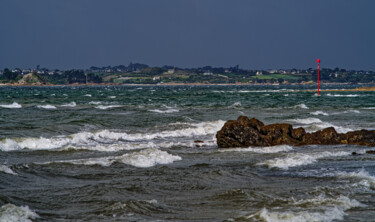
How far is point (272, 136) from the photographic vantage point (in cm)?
1947

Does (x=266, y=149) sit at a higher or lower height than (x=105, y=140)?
higher

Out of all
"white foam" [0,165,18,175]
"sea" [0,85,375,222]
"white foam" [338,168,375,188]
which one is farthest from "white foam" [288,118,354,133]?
"white foam" [0,165,18,175]

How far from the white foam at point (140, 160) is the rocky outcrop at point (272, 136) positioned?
341 cm

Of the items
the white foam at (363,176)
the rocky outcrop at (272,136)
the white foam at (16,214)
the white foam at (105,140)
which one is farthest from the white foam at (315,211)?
the white foam at (105,140)

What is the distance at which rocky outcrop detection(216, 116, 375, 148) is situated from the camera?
18.9 metres

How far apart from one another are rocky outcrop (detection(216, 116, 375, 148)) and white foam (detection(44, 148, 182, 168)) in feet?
11.2

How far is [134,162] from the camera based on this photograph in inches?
587

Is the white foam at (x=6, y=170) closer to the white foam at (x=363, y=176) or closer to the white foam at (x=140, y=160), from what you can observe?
the white foam at (x=140, y=160)

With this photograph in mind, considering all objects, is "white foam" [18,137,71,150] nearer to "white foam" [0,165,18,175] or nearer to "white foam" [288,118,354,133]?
"white foam" [0,165,18,175]

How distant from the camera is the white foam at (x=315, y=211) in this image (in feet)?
27.8

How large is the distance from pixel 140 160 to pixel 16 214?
21.5ft

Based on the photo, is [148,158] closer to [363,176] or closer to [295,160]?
[295,160]

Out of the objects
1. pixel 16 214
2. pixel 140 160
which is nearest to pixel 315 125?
pixel 140 160

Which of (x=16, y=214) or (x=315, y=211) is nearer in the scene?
(x=16, y=214)
